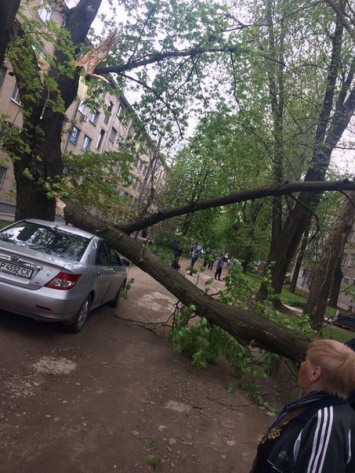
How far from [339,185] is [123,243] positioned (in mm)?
3841

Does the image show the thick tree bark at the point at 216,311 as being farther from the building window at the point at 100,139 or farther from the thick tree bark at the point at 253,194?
the building window at the point at 100,139

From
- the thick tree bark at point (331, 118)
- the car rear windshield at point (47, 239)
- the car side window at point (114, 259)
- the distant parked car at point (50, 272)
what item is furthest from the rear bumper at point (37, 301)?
the thick tree bark at point (331, 118)

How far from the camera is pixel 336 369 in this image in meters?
1.73

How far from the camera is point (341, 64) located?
1146 cm

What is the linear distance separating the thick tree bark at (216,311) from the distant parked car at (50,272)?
0.65m

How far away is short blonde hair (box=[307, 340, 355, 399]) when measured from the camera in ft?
5.65

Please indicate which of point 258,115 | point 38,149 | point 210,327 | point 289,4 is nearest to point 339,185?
point 210,327

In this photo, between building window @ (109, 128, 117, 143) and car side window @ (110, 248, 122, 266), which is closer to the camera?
car side window @ (110, 248, 122, 266)

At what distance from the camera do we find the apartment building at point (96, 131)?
9547 mm

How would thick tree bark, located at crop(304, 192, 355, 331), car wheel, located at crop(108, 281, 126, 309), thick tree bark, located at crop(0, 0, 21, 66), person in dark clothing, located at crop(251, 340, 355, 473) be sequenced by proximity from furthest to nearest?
thick tree bark, located at crop(304, 192, 355, 331) → car wheel, located at crop(108, 281, 126, 309) → thick tree bark, located at crop(0, 0, 21, 66) → person in dark clothing, located at crop(251, 340, 355, 473)

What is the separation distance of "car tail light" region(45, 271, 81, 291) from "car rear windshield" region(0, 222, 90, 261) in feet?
1.42

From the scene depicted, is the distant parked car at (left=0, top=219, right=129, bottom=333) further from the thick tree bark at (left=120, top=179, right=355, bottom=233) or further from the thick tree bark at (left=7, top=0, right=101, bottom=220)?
the thick tree bark at (left=7, top=0, right=101, bottom=220)

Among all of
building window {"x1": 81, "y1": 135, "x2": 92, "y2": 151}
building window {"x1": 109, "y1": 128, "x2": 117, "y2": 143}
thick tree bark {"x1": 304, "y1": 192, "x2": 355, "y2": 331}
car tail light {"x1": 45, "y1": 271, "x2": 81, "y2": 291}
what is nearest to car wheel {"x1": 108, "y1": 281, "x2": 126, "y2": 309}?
car tail light {"x1": 45, "y1": 271, "x2": 81, "y2": 291}

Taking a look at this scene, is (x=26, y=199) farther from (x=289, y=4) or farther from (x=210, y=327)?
(x=289, y=4)
